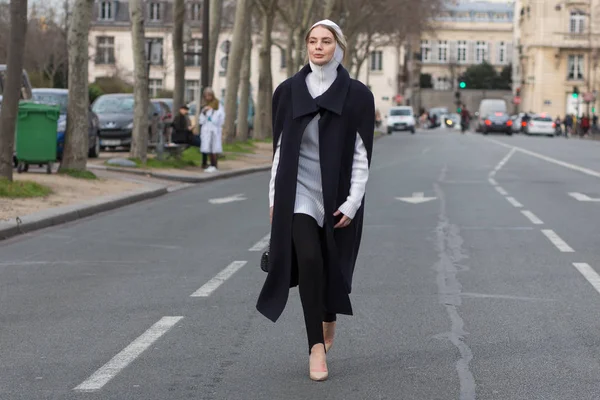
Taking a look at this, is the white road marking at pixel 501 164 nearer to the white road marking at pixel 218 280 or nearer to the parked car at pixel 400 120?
the white road marking at pixel 218 280

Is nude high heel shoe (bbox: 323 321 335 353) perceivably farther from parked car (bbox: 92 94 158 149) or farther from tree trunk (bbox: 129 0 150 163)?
parked car (bbox: 92 94 158 149)

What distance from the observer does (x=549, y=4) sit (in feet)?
399

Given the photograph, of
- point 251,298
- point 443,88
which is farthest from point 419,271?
point 443,88

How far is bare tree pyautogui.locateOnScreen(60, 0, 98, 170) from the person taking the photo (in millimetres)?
22531

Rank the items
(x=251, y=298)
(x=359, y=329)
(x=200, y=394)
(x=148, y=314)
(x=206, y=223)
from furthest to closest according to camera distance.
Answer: (x=206, y=223), (x=251, y=298), (x=148, y=314), (x=359, y=329), (x=200, y=394)

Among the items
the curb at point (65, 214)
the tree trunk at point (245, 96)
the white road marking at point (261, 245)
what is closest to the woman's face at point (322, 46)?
the white road marking at point (261, 245)

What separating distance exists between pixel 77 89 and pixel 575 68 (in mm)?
105287

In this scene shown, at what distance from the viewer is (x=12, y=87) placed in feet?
62.6

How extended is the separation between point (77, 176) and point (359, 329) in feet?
48.9

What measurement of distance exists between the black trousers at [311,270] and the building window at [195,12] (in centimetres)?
9354

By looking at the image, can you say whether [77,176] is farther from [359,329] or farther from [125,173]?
[359,329]

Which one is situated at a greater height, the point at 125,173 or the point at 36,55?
the point at 36,55

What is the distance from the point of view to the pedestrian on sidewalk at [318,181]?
660 cm

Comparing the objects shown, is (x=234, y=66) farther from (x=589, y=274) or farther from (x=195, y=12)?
(x=195, y=12)
